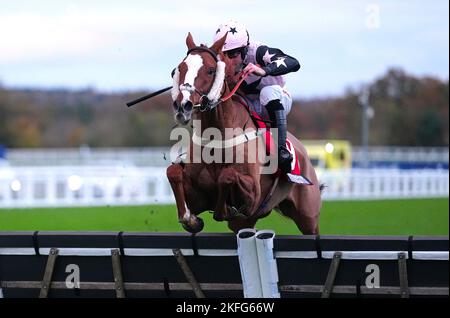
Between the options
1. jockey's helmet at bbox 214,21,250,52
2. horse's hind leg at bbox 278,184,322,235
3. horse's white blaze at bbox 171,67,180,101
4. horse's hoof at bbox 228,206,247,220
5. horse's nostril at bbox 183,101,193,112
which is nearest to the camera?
horse's nostril at bbox 183,101,193,112

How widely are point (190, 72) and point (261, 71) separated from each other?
2.50 feet

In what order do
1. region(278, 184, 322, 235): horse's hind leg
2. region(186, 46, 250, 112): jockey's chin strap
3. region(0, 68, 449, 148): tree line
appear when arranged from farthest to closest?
region(0, 68, 449, 148): tree line
region(278, 184, 322, 235): horse's hind leg
region(186, 46, 250, 112): jockey's chin strap

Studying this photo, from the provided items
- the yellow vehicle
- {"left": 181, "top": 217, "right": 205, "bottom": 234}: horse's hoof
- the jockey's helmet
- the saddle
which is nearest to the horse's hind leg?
the saddle

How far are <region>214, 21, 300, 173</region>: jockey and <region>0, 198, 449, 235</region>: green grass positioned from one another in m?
4.92

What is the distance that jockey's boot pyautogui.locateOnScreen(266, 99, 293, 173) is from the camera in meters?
6.74

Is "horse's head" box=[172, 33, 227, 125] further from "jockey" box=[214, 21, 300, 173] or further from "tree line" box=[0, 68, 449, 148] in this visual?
"tree line" box=[0, 68, 449, 148]

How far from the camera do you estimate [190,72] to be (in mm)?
5883

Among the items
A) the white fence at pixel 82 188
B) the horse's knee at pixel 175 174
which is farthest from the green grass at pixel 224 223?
the horse's knee at pixel 175 174

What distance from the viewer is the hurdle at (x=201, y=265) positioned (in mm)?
5285

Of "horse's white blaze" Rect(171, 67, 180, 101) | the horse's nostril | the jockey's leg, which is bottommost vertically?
the jockey's leg

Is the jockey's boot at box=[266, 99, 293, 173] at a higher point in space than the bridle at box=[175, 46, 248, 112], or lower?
lower

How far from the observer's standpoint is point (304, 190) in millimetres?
7367

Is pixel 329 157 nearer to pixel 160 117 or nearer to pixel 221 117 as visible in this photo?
pixel 160 117
